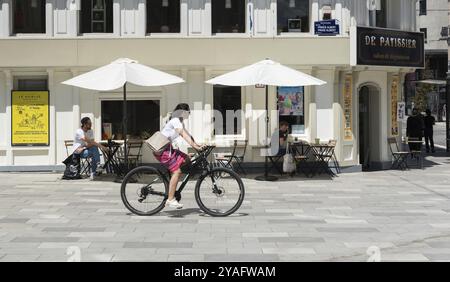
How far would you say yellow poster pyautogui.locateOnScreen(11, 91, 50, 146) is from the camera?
55.7ft

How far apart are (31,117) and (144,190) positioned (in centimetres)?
812

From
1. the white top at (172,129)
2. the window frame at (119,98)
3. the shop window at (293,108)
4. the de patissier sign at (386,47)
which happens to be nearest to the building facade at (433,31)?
the de patissier sign at (386,47)

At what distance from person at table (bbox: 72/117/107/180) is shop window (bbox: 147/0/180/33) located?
335cm

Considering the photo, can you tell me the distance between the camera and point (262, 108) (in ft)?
56.3

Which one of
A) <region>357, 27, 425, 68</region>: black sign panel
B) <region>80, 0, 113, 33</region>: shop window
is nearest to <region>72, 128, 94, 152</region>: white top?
<region>80, 0, 113, 33</region>: shop window

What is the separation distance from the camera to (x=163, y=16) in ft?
56.7

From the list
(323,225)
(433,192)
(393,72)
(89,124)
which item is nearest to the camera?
(323,225)

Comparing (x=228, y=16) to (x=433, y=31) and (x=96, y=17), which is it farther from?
(x=433, y=31)

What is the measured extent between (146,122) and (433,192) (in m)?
7.70

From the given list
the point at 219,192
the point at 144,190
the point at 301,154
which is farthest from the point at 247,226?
the point at 301,154

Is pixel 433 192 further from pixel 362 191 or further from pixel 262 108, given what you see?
pixel 262 108

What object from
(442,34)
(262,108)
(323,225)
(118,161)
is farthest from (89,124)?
(442,34)

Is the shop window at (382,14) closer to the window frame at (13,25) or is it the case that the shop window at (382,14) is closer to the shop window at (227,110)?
the shop window at (227,110)

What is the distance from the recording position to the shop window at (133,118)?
56.5 ft
